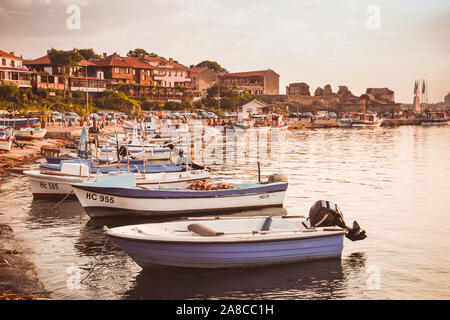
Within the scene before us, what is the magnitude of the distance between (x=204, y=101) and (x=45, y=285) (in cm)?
10148

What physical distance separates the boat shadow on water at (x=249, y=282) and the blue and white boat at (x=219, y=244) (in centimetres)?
24

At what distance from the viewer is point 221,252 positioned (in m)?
12.8

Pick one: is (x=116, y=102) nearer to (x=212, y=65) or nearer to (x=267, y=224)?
(x=212, y=65)

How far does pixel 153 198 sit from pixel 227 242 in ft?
21.5

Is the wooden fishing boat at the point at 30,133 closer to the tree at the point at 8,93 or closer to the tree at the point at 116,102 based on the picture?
the tree at the point at 8,93

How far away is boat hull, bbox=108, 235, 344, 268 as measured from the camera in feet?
41.4

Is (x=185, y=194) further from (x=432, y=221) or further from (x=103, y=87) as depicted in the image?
(x=103, y=87)

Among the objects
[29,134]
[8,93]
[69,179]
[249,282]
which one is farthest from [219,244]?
[8,93]

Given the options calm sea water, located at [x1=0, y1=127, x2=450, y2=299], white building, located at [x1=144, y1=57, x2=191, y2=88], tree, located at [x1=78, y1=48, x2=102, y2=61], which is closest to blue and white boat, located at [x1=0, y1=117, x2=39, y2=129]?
calm sea water, located at [x1=0, y1=127, x2=450, y2=299]

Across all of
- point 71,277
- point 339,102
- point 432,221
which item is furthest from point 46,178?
point 339,102

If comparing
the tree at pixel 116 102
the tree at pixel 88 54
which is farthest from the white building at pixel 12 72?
the tree at pixel 88 54

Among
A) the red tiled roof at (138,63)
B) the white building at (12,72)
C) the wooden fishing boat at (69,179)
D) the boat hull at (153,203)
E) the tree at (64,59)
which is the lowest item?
the boat hull at (153,203)

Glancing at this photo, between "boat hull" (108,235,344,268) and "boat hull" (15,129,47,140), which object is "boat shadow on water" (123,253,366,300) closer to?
"boat hull" (108,235,344,268)

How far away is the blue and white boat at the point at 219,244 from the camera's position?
41.1 feet
